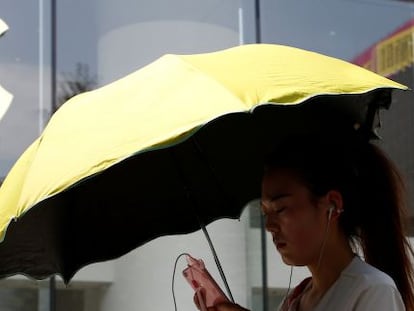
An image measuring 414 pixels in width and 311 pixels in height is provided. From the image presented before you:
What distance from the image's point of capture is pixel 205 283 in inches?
88.7

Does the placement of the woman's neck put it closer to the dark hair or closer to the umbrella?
the dark hair

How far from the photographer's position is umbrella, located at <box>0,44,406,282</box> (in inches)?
74.1

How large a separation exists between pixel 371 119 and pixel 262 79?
652 mm

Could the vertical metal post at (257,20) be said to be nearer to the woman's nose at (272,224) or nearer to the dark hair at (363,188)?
the dark hair at (363,188)

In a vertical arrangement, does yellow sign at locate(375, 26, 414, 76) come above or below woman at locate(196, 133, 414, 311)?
below

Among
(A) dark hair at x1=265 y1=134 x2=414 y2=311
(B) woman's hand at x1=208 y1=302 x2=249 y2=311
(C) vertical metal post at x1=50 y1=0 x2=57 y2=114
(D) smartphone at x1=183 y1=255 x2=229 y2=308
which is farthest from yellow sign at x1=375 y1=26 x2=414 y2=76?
(B) woman's hand at x1=208 y1=302 x2=249 y2=311

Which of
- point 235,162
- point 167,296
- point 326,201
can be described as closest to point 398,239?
point 326,201

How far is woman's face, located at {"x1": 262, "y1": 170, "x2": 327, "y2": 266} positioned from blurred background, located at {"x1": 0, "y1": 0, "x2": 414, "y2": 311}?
165 inches

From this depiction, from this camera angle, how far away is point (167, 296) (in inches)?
260

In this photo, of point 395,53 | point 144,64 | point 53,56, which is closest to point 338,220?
point 144,64

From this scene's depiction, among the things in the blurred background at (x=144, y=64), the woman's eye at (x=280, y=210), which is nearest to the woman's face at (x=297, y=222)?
the woman's eye at (x=280, y=210)

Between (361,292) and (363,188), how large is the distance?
33cm

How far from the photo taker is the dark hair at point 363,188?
7.18 ft

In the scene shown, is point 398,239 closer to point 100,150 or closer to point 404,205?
point 404,205
